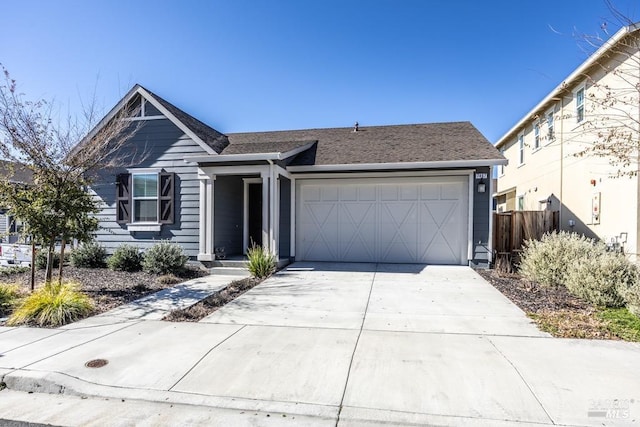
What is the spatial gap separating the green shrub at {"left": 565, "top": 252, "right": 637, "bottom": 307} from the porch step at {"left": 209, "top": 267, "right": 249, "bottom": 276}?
289 inches

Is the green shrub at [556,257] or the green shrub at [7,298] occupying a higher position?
the green shrub at [556,257]

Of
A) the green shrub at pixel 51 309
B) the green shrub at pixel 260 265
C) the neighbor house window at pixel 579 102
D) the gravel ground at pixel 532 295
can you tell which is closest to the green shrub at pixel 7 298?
the green shrub at pixel 51 309

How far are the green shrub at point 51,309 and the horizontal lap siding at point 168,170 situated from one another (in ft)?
15.6

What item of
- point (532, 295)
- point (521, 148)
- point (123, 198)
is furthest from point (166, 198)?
point (521, 148)

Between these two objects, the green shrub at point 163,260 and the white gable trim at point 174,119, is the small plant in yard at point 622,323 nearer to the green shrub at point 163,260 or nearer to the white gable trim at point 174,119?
the green shrub at point 163,260

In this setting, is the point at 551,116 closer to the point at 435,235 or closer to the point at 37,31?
the point at 435,235

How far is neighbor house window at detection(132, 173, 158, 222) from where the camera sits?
11.1 m

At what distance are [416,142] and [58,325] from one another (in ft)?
33.8

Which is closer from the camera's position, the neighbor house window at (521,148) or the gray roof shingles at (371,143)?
the gray roof shingles at (371,143)

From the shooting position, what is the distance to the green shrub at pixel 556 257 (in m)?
7.90

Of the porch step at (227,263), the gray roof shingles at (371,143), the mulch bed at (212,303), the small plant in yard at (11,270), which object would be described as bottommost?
the mulch bed at (212,303)

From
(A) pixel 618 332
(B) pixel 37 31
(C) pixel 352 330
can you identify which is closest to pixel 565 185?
(A) pixel 618 332

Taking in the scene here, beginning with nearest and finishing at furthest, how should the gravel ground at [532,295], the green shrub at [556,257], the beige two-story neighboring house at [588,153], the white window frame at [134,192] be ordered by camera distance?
the gravel ground at [532,295] < the beige two-story neighboring house at [588,153] < the green shrub at [556,257] < the white window frame at [134,192]

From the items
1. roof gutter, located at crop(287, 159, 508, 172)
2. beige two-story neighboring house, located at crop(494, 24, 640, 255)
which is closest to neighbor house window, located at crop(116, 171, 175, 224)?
roof gutter, located at crop(287, 159, 508, 172)
